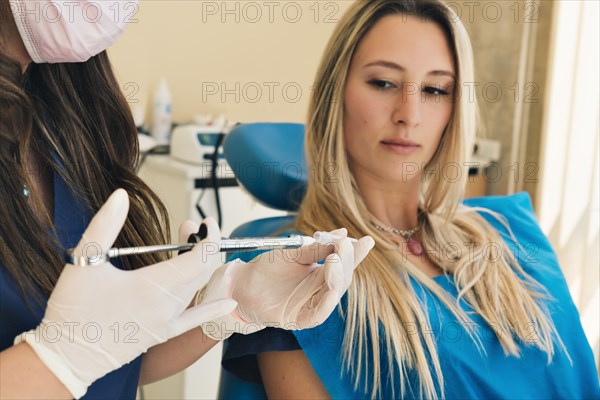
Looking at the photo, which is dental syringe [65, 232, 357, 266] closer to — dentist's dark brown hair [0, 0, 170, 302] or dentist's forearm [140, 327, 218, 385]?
dentist's dark brown hair [0, 0, 170, 302]

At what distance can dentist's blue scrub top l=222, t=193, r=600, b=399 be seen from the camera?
1177 mm

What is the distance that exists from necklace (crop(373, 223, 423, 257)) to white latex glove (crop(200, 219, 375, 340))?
0.49m

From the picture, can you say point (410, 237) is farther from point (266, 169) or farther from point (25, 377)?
point (25, 377)

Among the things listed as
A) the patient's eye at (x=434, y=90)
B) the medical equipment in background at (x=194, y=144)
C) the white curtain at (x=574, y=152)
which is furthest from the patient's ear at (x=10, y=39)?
the white curtain at (x=574, y=152)

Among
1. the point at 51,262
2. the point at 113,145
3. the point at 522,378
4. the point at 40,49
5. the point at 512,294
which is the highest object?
the point at 40,49

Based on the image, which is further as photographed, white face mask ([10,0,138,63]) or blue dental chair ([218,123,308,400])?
blue dental chair ([218,123,308,400])

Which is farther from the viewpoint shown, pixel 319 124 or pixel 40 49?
pixel 319 124

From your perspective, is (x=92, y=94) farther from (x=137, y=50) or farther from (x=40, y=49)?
(x=137, y=50)

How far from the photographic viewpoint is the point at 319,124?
143cm

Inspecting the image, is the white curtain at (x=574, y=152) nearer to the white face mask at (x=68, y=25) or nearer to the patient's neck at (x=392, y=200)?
the patient's neck at (x=392, y=200)

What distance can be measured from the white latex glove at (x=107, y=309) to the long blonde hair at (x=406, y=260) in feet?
1.57

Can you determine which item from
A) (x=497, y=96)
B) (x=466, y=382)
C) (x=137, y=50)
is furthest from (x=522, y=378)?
(x=497, y=96)

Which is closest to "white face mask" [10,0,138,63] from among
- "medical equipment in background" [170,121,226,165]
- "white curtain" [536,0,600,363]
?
"medical equipment in background" [170,121,226,165]

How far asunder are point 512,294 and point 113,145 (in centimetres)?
85
